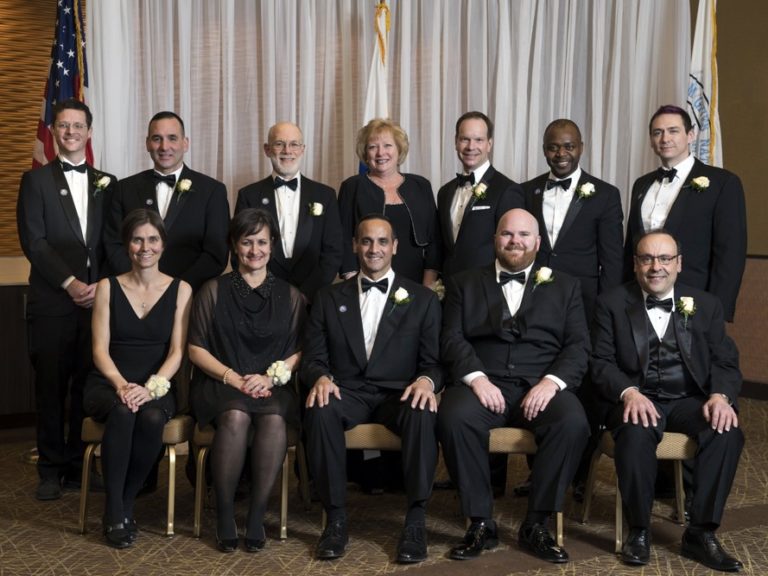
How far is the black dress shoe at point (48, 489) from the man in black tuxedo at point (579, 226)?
8.09 ft

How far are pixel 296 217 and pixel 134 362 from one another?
1008 millimetres

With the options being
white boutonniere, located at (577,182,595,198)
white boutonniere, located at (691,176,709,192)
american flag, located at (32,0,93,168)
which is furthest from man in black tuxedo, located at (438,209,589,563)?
american flag, located at (32,0,93,168)

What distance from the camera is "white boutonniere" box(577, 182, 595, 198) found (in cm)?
459

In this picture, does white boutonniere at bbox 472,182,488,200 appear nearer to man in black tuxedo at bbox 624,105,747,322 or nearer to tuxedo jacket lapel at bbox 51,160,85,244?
man in black tuxedo at bbox 624,105,747,322

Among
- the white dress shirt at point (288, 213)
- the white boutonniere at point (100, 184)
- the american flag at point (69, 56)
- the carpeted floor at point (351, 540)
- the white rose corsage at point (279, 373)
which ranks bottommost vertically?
the carpeted floor at point (351, 540)

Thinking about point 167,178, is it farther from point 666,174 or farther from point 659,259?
point 666,174

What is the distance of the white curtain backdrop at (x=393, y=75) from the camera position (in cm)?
519

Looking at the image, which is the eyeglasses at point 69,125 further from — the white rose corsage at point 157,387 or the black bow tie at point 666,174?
the black bow tie at point 666,174

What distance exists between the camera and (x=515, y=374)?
4.06m

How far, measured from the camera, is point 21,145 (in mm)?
6633

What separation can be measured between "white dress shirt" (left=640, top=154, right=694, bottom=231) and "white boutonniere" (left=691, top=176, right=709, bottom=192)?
87mm

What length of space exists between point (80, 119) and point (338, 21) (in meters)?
1.82

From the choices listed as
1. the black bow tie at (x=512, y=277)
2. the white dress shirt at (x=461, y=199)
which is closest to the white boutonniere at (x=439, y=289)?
the white dress shirt at (x=461, y=199)

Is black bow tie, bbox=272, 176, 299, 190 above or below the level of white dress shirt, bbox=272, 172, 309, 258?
above
